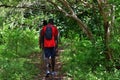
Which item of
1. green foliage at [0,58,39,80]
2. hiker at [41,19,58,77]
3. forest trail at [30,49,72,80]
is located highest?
hiker at [41,19,58,77]

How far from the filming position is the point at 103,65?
9.46 m

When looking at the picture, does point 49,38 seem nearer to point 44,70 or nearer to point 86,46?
point 86,46

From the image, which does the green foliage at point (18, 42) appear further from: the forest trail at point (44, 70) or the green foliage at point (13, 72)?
the green foliage at point (13, 72)

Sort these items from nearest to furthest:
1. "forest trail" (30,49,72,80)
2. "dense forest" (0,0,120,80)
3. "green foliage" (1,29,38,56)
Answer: "dense forest" (0,0,120,80), "forest trail" (30,49,72,80), "green foliage" (1,29,38,56)

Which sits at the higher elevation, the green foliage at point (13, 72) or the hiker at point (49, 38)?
the hiker at point (49, 38)

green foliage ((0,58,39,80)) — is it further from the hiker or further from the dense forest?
the hiker

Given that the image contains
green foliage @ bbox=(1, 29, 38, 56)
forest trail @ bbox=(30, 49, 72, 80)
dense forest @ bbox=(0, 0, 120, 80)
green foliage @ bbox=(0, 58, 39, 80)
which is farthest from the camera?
green foliage @ bbox=(1, 29, 38, 56)

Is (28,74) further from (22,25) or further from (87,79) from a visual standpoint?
(22,25)

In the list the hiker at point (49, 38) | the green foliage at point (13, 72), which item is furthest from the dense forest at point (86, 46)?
the hiker at point (49, 38)

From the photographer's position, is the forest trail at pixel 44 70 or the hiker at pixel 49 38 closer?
the hiker at pixel 49 38

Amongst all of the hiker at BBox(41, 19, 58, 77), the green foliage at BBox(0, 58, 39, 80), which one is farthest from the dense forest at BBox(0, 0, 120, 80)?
the hiker at BBox(41, 19, 58, 77)

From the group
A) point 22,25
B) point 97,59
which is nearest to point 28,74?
point 97,59

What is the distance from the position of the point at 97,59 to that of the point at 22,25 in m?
8.89

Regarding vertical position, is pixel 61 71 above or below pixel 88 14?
below
